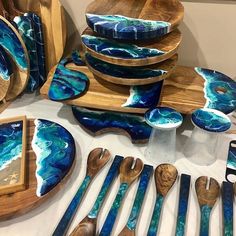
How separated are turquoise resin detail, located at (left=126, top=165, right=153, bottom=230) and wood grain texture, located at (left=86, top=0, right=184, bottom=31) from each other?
0.26 meters

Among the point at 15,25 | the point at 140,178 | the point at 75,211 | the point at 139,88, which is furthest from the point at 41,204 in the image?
the point at 15,25

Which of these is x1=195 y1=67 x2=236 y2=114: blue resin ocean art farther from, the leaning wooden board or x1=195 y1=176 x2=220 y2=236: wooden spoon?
x1=195 y1=176 x2=220 y2=236: wooden spoon

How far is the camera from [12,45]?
2.06 ft

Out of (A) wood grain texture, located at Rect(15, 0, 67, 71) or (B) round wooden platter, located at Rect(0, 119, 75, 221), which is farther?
(A) wood grain texture, located at Rect(15, 0, 67, 71)

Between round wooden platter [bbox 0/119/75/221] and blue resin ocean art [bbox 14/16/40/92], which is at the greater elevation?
blue resin ocean art [bbox 14/16/40/92]

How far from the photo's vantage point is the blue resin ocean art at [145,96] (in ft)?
1.85

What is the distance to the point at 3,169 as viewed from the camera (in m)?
0.49

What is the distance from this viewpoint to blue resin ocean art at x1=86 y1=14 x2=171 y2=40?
501 mm

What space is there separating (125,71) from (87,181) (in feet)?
0.71

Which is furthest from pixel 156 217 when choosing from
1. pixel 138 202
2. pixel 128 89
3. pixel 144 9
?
pixel 144 9

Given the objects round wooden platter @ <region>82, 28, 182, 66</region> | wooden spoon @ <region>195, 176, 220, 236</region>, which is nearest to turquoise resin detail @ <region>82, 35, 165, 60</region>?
round wooden platter @ <region>82, 28, 182, 66</region>

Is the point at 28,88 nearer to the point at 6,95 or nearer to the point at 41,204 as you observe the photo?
the point at 6,95

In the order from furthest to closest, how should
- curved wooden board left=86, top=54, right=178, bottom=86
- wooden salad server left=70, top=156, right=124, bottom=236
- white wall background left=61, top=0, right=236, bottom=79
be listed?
1. white wall background left=61, top=0, right=236, bottom=79
2. curved wooden board left=86, top=54, right=178, bottom=86
3. wooden salad server left=70, top=156, right=124, bottom=236

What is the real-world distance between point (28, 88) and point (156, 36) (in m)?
0.36
